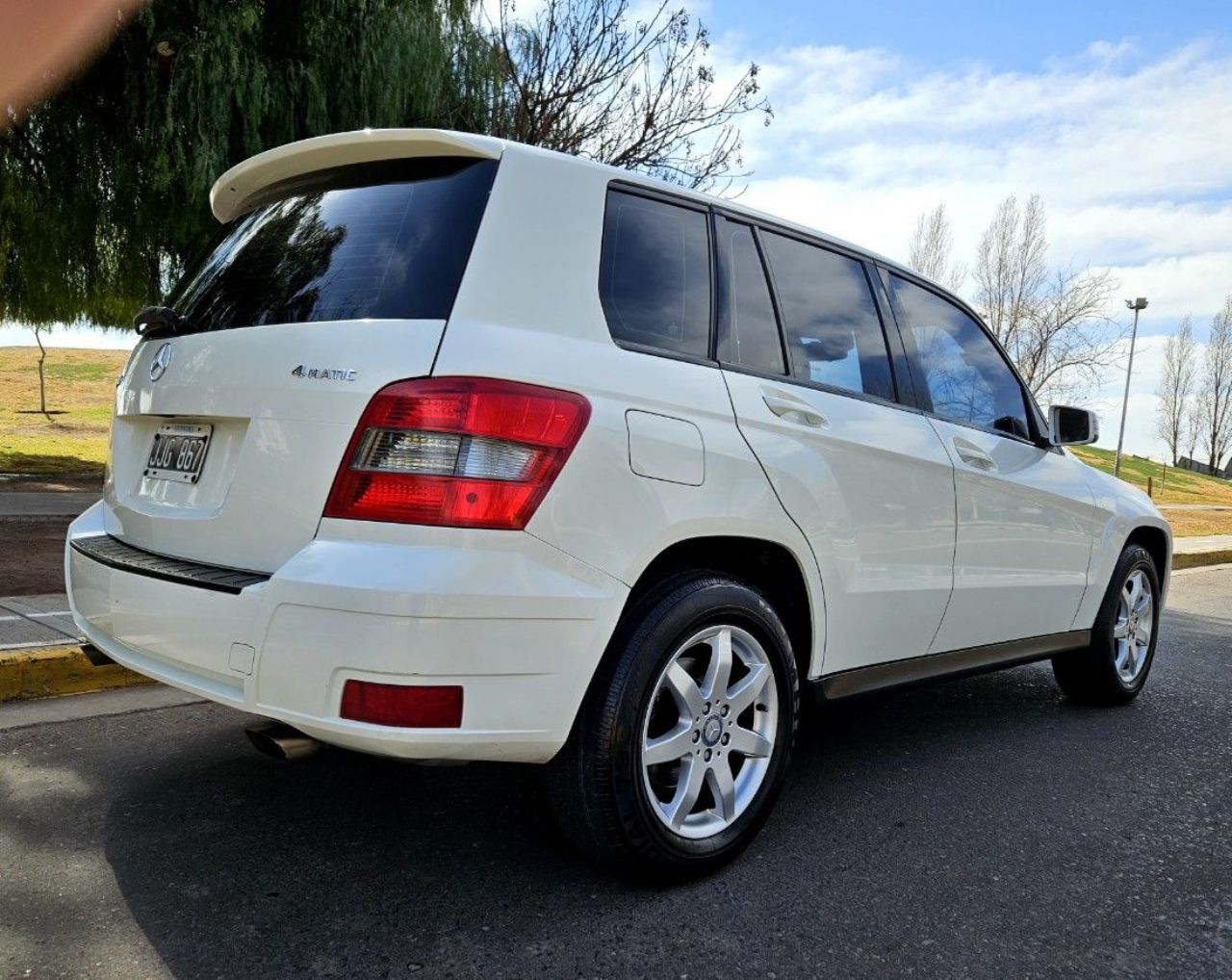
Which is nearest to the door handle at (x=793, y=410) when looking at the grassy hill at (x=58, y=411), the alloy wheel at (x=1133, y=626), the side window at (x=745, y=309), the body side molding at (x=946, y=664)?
the side window at (x=745, y=309)

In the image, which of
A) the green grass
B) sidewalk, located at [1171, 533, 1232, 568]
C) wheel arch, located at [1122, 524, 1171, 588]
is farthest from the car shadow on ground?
the green grass

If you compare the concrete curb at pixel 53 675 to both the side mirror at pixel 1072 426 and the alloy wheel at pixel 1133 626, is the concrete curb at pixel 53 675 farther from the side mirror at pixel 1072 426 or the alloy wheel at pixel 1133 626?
the alloy wheel at pixel 1133 626

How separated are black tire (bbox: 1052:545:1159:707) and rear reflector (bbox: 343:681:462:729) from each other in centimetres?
345

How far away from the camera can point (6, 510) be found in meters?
9.26

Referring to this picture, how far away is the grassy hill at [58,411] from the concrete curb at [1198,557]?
12.9 m

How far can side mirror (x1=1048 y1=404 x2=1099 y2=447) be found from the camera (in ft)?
14.6

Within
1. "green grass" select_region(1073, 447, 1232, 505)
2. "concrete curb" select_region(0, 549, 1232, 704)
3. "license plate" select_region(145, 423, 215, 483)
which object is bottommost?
"green grass" select_region(1073, 447, 1232, 505)

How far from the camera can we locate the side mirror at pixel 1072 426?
445cm

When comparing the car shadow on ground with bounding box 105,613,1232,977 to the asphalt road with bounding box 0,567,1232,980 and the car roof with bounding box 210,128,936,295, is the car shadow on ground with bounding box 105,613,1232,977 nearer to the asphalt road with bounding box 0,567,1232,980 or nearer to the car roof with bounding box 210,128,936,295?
the asphalt road with bounding box 0,567,1232,980

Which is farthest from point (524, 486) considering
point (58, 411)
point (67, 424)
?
point (58, 411)

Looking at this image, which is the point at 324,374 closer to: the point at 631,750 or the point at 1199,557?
the point at 631,750

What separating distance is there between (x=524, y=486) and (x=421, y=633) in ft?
1.26

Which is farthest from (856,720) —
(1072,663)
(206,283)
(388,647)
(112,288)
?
(112,288)

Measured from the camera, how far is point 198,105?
10703 mm
